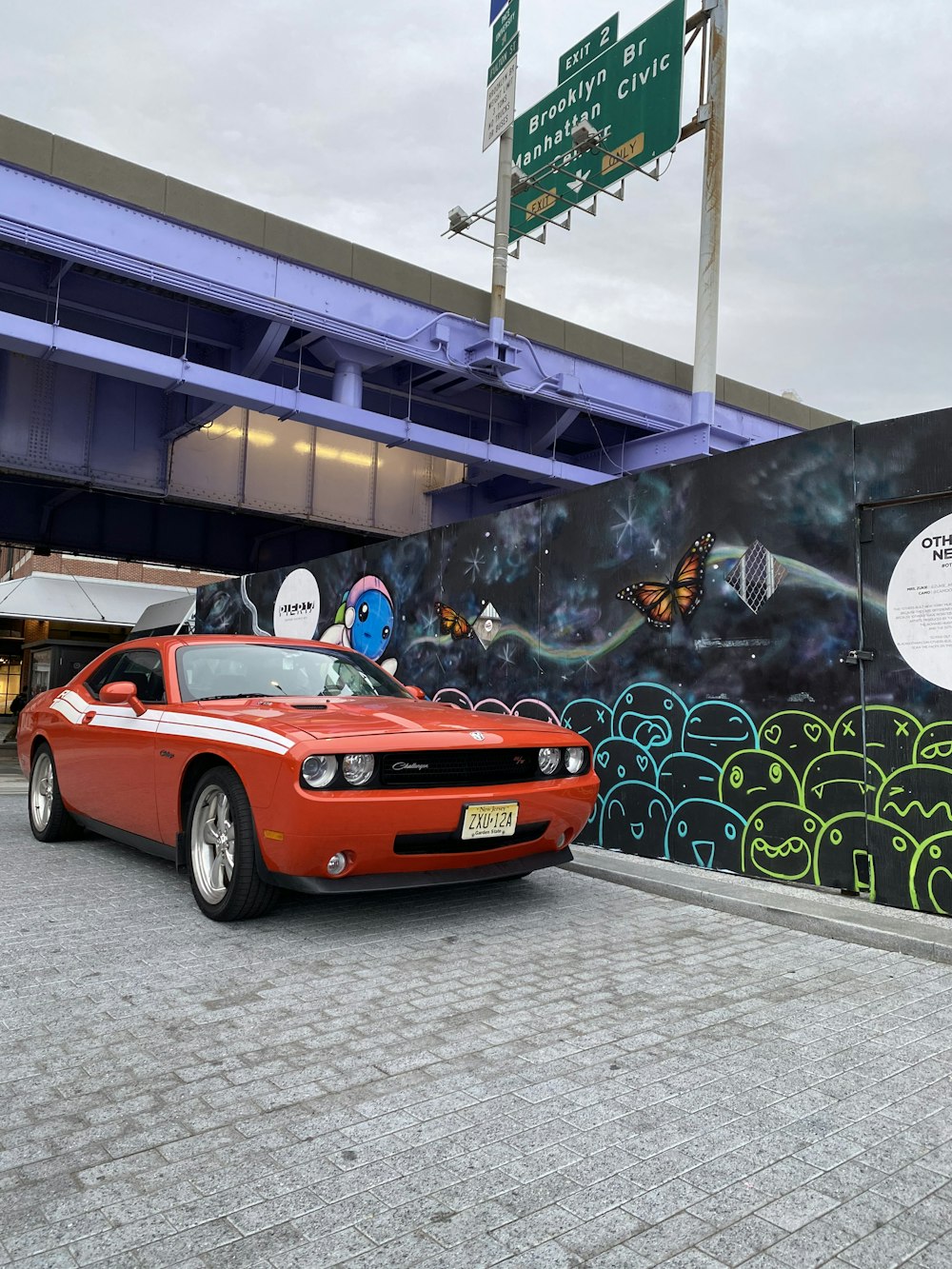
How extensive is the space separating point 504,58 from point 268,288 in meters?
5.41

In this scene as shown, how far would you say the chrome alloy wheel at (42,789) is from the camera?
6.88m

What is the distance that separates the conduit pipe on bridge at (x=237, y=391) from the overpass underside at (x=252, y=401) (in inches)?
1.1

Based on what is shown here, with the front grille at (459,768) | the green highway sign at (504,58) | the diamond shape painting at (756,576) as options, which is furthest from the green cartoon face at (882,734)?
the green highway sign at (504,58)

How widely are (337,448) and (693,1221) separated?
51.2 ft

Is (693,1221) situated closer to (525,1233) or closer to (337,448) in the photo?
(525,1233)

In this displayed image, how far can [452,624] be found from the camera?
29.4 feet

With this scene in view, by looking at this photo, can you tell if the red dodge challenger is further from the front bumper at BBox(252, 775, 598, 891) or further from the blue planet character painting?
the blue planet character painting

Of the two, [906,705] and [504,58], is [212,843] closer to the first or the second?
[906,705]

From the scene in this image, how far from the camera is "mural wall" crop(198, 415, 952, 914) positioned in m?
5.14

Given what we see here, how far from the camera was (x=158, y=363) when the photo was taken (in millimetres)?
11062

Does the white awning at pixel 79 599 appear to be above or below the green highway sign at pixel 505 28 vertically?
below

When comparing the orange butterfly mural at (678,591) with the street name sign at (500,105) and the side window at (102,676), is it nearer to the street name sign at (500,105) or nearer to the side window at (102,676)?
the side window at (102,676)

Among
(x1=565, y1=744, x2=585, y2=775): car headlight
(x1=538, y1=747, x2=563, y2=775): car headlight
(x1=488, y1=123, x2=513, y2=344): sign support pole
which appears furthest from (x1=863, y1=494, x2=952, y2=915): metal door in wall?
(x1=488, y1=123, x2=513, y2=344): sign support pole

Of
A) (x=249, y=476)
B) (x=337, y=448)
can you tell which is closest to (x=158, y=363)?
(x=249, y=476)
